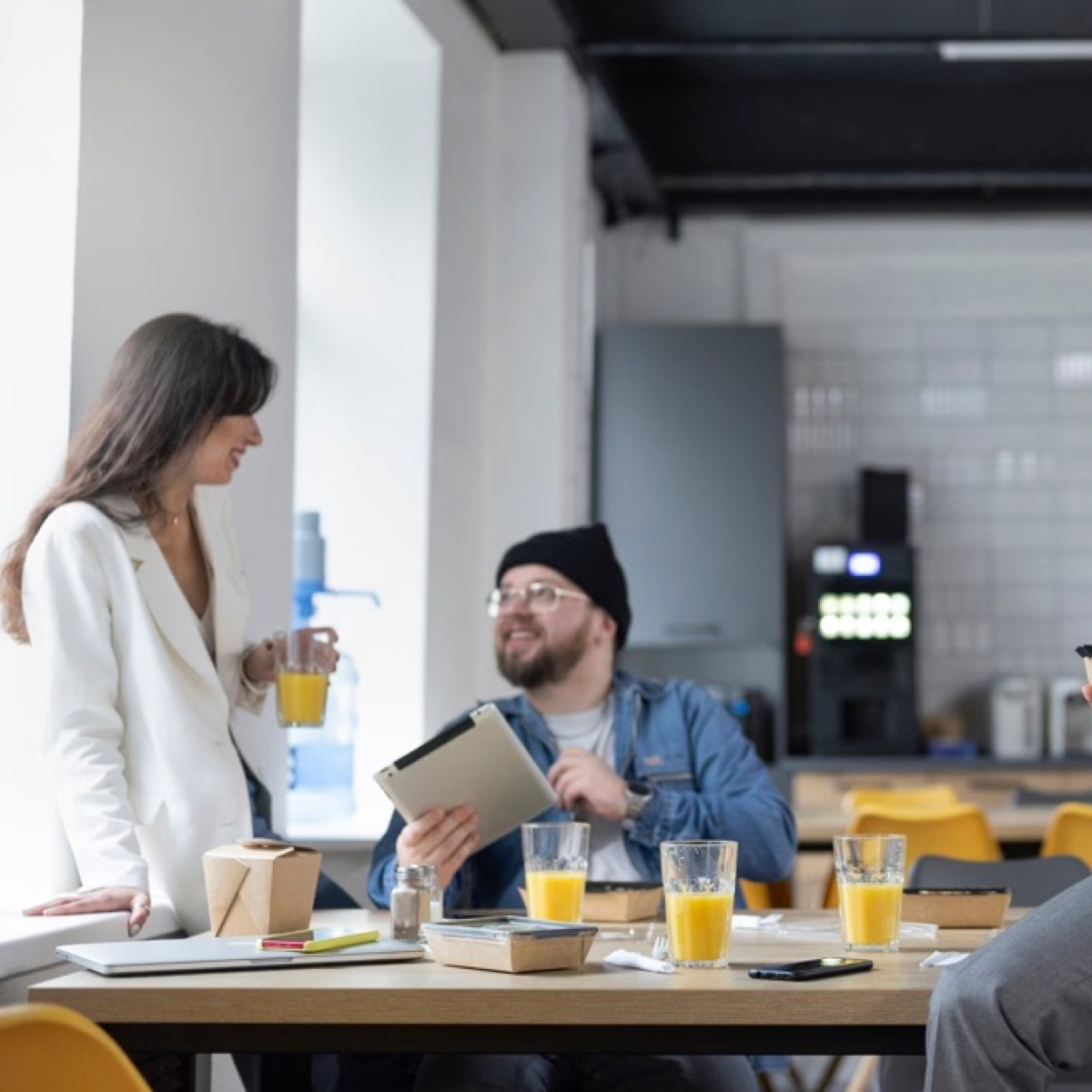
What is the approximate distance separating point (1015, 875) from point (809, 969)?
1.45 metres

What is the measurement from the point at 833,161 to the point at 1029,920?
611 centimetres

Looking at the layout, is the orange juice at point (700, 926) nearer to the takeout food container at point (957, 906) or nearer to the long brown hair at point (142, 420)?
the takeout food container at point (957, 906)

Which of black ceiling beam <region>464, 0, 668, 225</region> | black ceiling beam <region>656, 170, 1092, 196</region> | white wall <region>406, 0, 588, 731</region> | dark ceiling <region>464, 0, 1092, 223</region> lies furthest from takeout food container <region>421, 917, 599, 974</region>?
black ceiling beam <region>656, 170, 1092, 196</region>

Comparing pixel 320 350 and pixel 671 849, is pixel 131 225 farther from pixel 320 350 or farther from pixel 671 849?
pixel 320 350

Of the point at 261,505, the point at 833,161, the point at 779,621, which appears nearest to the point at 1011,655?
the point at 779,621

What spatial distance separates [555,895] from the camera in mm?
2203

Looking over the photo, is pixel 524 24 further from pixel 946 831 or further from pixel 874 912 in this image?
pixel 874 912

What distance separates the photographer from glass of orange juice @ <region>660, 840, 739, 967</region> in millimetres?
1919

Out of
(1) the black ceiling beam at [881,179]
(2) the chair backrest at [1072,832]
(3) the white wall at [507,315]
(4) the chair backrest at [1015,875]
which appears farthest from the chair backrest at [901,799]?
(1) the black ceiling beam at [881,179]

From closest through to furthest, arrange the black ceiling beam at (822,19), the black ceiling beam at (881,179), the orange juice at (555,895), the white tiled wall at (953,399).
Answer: the orange juice at (555,895) → the black ceiling beam at (822,19) → the black ceiling beam at (881,179) → the white tiled wall at (953,399)

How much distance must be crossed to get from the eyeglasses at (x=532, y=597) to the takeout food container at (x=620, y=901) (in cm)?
84

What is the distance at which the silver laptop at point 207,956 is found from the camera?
1799 mm

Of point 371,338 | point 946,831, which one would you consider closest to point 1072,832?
point 946,831

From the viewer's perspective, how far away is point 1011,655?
25.1 ft
